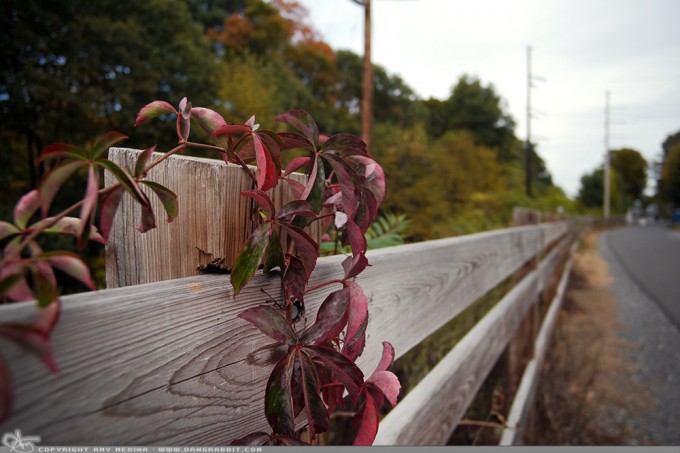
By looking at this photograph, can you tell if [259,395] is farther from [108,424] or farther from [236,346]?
[108,424]

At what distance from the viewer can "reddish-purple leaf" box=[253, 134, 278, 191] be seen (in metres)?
0.60

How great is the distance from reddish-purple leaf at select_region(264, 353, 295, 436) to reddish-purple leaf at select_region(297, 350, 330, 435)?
1.1 inches

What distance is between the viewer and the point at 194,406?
56 cm

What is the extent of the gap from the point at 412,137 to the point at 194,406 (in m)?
19.3

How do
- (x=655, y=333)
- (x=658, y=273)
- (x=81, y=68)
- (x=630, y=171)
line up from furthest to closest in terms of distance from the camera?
(x=630, y=171)
(x=81, y=68)
(x=658, y=273)
(x=655, y=333)

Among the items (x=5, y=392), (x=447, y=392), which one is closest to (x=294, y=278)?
(x=5, y=392)

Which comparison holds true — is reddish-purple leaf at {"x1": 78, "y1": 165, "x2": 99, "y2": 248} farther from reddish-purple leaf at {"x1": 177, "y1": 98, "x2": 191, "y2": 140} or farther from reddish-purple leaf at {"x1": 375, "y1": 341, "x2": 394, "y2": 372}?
reddish-purple leaf at {"x1": 375, "y1": 341, "x2": 394, "y2": 372}

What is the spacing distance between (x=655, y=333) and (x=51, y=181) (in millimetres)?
6545

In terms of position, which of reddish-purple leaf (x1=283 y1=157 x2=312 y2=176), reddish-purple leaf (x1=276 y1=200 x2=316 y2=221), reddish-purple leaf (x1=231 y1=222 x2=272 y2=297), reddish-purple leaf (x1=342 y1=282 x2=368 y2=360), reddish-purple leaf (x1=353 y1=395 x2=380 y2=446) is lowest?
reddish-purple leaf (x1=353 y1=395 x2=380 y2=446)

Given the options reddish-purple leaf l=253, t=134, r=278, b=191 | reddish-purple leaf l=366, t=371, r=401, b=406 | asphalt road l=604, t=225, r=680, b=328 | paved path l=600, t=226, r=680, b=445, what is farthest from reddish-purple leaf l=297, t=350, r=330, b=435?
asphalt road l=604, t=225, r=680, b=328

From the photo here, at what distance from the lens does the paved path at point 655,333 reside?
10.8 ft

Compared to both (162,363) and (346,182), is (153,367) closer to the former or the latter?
(162,363)

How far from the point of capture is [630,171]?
162 feet

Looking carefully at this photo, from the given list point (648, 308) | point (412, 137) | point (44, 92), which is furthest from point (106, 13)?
point (648, 308)
